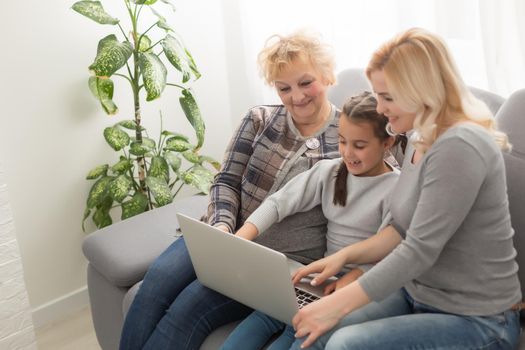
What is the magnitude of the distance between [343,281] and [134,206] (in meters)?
1.14

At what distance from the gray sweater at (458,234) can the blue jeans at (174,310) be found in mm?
440

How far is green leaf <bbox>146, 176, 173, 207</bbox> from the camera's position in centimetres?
226

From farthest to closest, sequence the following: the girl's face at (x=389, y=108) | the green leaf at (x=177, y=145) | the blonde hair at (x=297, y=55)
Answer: the green leaf at (x=177, y=145) → the blonde hair at (x=297, y=55) → the girl's face at (x=389, y=108)

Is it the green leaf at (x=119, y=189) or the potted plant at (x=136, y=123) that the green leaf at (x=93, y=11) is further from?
the green leaf at (x=119, y=189)

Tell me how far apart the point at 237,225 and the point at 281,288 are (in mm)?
535

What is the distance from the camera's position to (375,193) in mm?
1478

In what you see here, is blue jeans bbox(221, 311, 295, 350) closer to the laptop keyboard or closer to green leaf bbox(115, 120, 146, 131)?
the laptop keyboard

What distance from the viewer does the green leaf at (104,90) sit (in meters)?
2.18

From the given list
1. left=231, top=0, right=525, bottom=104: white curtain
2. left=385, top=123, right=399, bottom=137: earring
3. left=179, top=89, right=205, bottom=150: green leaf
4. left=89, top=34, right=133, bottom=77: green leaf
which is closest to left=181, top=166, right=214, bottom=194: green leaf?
left=179, top=89, right=205, bottom=150: green leaf

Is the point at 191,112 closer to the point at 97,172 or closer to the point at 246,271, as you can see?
the point at 97,172

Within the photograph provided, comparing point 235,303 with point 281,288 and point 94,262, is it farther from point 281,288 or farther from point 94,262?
point 94,262

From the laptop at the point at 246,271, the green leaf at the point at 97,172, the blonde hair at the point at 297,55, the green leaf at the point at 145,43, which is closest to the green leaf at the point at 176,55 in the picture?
the green leaf at the point at 145,43

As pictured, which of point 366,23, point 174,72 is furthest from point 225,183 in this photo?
point 174,72

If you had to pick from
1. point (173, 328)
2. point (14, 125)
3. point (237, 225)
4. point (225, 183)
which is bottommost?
point (173, 328)
